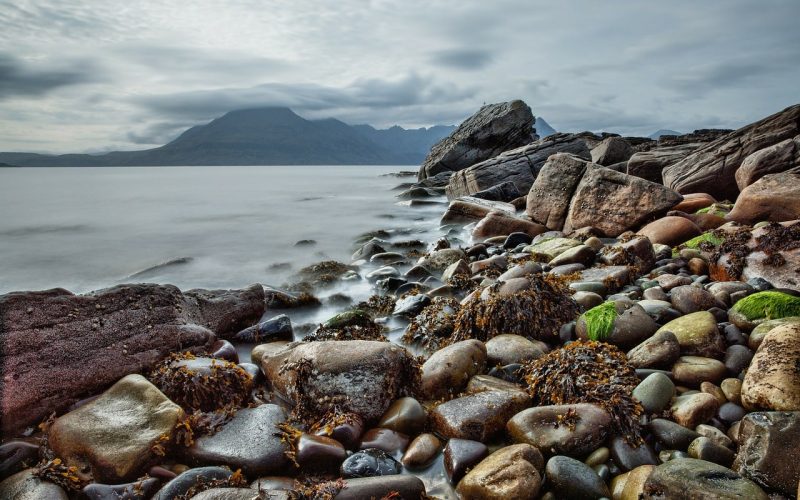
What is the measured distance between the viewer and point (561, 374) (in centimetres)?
404

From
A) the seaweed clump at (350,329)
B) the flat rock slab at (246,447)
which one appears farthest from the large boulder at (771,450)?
the seaweed clump at (350,329)

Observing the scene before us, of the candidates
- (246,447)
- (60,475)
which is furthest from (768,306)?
(60,475)

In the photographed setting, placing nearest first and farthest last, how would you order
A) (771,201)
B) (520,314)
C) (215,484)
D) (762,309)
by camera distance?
(215,484) < (762,309) < (520,314) < (771,201)

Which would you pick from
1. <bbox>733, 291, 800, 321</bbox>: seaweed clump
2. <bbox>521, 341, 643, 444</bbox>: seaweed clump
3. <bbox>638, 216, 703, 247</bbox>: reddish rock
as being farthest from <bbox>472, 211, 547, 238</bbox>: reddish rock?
<bbox>521, 341, 643, 444</bbox>: seaweed clump

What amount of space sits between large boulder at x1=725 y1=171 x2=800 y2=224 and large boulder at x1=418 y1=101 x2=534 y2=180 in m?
22.7

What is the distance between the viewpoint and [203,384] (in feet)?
13.9

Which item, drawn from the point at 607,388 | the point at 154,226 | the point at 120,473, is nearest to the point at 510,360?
the point at 607,388

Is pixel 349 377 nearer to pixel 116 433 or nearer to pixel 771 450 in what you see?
pixel 116 433

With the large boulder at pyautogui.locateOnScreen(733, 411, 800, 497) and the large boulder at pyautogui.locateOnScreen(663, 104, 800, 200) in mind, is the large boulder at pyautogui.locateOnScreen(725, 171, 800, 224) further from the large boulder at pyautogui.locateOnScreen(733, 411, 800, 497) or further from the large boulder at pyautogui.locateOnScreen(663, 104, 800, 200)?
the large boulder at pyautogui.locateOnScreen(733, 411, 800, 497)

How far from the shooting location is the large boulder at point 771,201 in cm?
787

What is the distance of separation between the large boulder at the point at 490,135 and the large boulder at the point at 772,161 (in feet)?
67.3

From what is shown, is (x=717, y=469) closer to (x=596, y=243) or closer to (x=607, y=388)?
(x=607, y=388)

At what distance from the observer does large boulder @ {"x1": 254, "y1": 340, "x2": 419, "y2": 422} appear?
4.04 m

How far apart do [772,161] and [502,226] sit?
20.0ft
